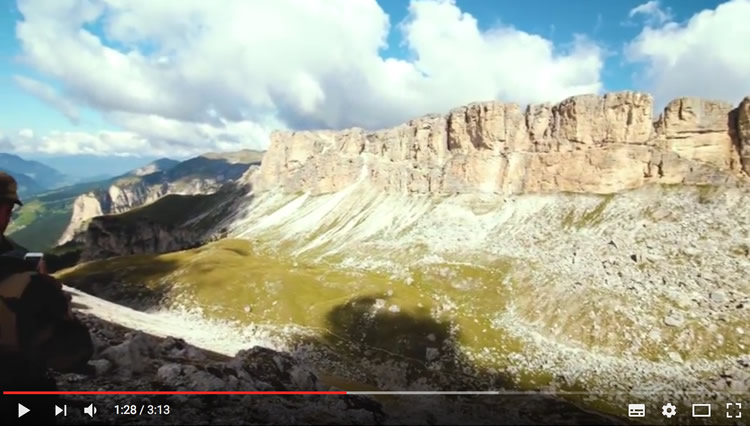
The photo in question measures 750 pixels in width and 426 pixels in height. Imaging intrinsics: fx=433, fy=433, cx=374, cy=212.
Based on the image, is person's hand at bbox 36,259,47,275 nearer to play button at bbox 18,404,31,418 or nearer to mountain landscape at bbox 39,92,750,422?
play button at bbox 18,404,31,418

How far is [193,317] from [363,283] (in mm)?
38375

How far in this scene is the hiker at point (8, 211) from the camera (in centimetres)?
1290

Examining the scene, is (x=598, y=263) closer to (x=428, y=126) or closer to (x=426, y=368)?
(x=426, y=368)

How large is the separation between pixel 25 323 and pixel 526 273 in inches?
4089

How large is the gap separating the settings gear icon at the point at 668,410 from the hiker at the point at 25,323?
6616 cm

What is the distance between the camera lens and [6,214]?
13.5m

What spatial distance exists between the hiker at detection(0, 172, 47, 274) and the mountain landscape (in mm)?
12589

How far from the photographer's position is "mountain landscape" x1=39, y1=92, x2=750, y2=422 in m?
69.0

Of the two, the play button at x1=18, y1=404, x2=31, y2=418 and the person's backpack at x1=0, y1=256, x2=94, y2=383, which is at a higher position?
the person's backpack at x1=0, y1=256, x2=94, y2=383

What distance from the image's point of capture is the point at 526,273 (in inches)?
4151

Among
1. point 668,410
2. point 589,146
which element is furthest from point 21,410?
point 589,146

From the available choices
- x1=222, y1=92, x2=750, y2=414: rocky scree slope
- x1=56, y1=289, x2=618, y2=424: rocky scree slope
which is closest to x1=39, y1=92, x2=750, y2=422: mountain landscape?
x1=222, y1=92, x2=750, y2=414: rocky scree slope
